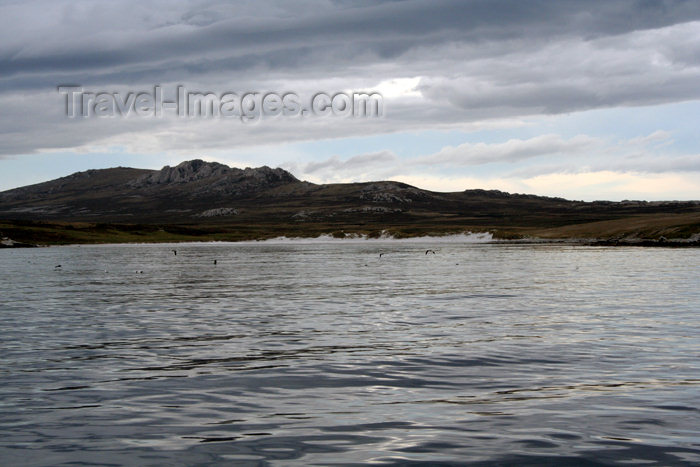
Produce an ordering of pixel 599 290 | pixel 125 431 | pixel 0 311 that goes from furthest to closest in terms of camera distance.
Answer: pixel 599 290 < pixel 0 311 < pixel 125 431

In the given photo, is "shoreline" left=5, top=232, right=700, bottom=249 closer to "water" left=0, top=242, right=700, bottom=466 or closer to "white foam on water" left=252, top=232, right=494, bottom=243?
"white foam on water" left=252, top=232, right=494, bottom=243

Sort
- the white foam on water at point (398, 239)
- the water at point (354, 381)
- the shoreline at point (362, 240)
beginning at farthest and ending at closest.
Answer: the white foam on water at point (398, 239) < the shoreline at point (362, 240) < the water at point (354, 381)

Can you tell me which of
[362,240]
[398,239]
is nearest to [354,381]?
[398,239]

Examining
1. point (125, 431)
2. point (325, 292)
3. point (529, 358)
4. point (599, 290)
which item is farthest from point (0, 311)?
point (599, 290)

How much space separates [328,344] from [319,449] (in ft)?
33.3

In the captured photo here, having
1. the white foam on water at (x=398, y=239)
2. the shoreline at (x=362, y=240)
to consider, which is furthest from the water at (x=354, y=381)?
the white foam on water at (x=398, y=239)

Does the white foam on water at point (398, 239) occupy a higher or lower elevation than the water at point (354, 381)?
higher

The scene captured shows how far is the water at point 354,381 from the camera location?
11195 mm

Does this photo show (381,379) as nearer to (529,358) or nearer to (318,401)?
(318,401)

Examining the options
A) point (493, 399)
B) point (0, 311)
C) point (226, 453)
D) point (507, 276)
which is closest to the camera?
point (226, 453)

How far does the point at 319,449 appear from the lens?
11.1 m

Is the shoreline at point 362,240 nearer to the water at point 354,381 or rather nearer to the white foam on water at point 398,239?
the white foam on water at point 398,239

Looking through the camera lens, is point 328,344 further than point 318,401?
Yes

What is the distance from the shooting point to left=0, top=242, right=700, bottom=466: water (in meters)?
11.2
